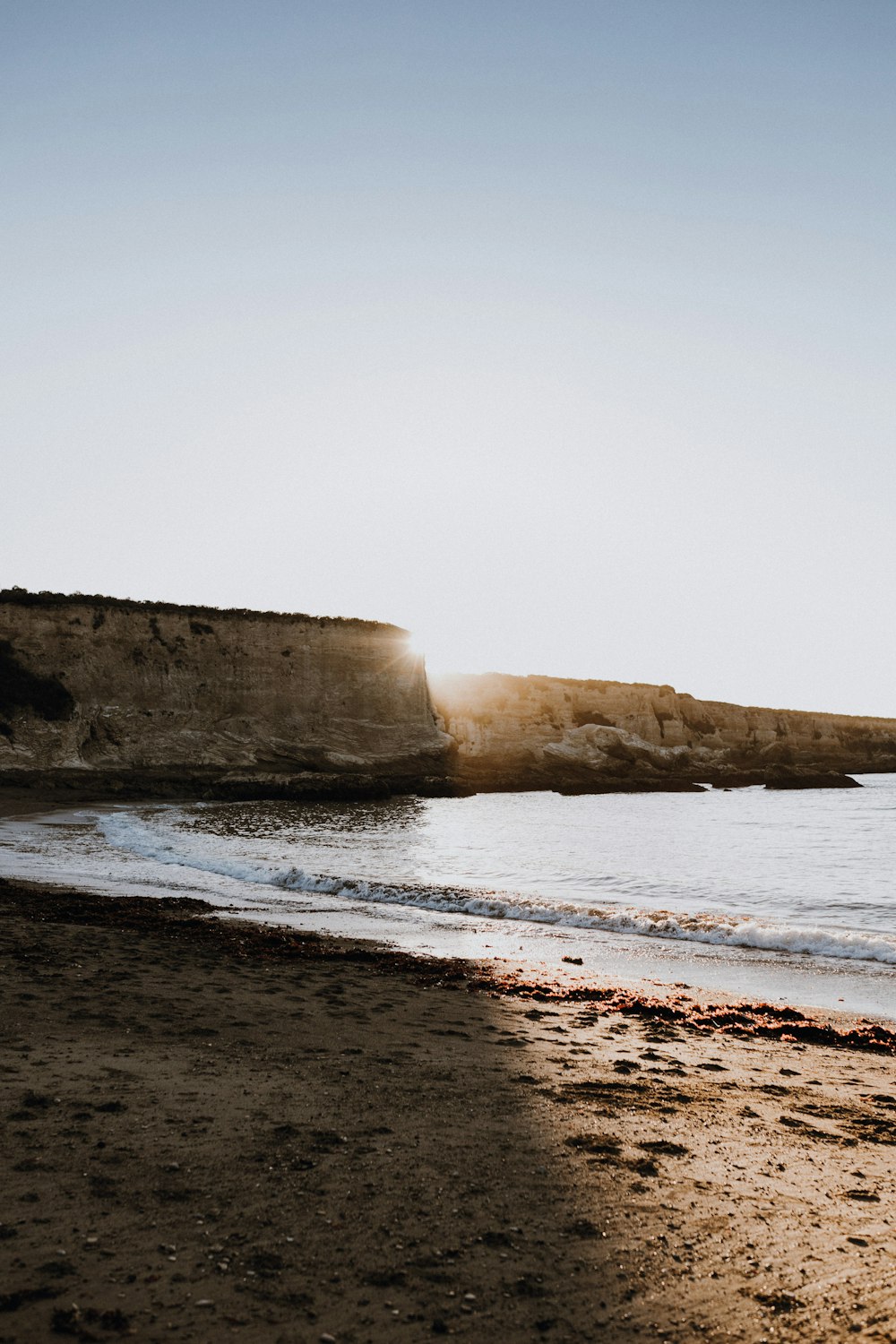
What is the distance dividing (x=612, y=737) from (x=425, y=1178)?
71.0 meters

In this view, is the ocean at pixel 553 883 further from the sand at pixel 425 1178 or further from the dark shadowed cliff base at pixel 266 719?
the dark shadowed cliff base at pixel 266 719

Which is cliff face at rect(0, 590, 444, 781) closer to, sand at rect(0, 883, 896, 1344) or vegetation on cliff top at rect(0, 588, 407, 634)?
vegetation on cliff top at rect(0, 588, 407, 634)

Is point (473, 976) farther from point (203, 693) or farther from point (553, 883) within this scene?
point (203, 693)

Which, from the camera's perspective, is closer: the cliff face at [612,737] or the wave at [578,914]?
the wave at [578,914]

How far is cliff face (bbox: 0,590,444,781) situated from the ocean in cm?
1579

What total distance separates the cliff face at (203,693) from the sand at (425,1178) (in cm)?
4325

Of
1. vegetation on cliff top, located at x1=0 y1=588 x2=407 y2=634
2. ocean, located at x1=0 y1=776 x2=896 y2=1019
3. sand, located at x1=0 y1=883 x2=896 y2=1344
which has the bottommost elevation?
ocean, located at x1=0 y1=776 x2=896 y2=1019

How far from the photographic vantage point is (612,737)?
239 ft

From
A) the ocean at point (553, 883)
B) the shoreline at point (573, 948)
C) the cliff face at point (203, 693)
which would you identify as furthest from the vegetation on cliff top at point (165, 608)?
the shoreline at point (573, 948)

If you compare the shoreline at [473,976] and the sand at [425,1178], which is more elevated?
the sand at [425,1178]

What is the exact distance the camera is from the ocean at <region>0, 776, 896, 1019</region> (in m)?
10.4

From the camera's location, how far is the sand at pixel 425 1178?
8.73 feet

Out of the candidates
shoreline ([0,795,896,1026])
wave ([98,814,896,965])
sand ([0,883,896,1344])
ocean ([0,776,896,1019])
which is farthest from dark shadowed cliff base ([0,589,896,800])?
sand ([0,883,896,1344])

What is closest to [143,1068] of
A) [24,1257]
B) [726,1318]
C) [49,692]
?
[24,1257]
